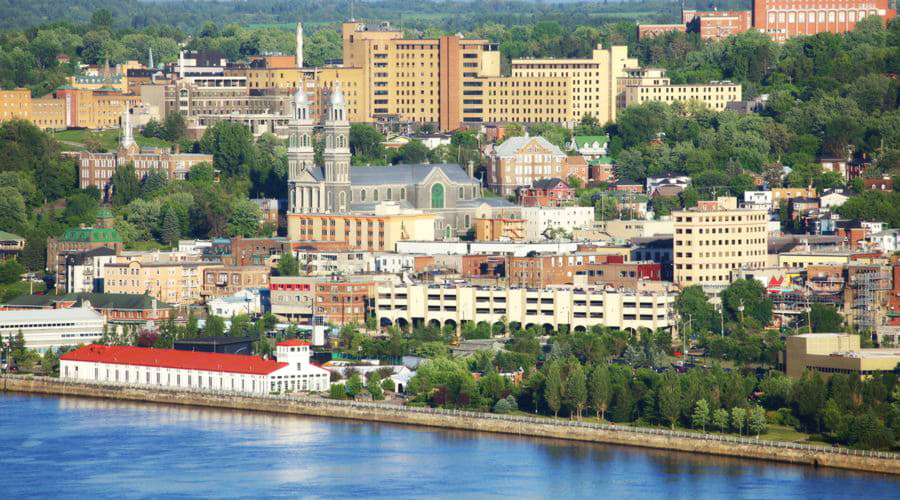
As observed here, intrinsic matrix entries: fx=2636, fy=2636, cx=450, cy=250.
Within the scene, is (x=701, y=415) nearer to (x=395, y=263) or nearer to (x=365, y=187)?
(x=395, y=263)

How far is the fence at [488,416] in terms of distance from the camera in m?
47.8

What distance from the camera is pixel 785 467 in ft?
156

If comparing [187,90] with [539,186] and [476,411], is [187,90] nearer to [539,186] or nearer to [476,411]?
[539,186]

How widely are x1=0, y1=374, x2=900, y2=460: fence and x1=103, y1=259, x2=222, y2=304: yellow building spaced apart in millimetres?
10154

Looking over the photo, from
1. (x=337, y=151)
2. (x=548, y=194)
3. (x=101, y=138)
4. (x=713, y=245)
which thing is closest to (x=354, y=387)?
(x=713, y=245)

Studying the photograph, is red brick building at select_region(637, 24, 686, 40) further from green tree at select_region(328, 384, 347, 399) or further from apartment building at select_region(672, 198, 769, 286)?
green tree at select_region(328, 384, 347, 399)

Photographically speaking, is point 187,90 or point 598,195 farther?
point 187,90

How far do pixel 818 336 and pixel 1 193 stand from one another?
106 feet

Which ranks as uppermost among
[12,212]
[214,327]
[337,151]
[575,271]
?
[337,151]

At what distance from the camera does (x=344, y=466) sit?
1891 inches

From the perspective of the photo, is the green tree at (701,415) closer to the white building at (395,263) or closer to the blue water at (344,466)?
the blue water at (344,466)

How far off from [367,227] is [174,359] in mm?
17063

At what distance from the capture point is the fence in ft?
157

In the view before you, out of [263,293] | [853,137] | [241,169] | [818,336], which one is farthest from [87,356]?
[853,137]
